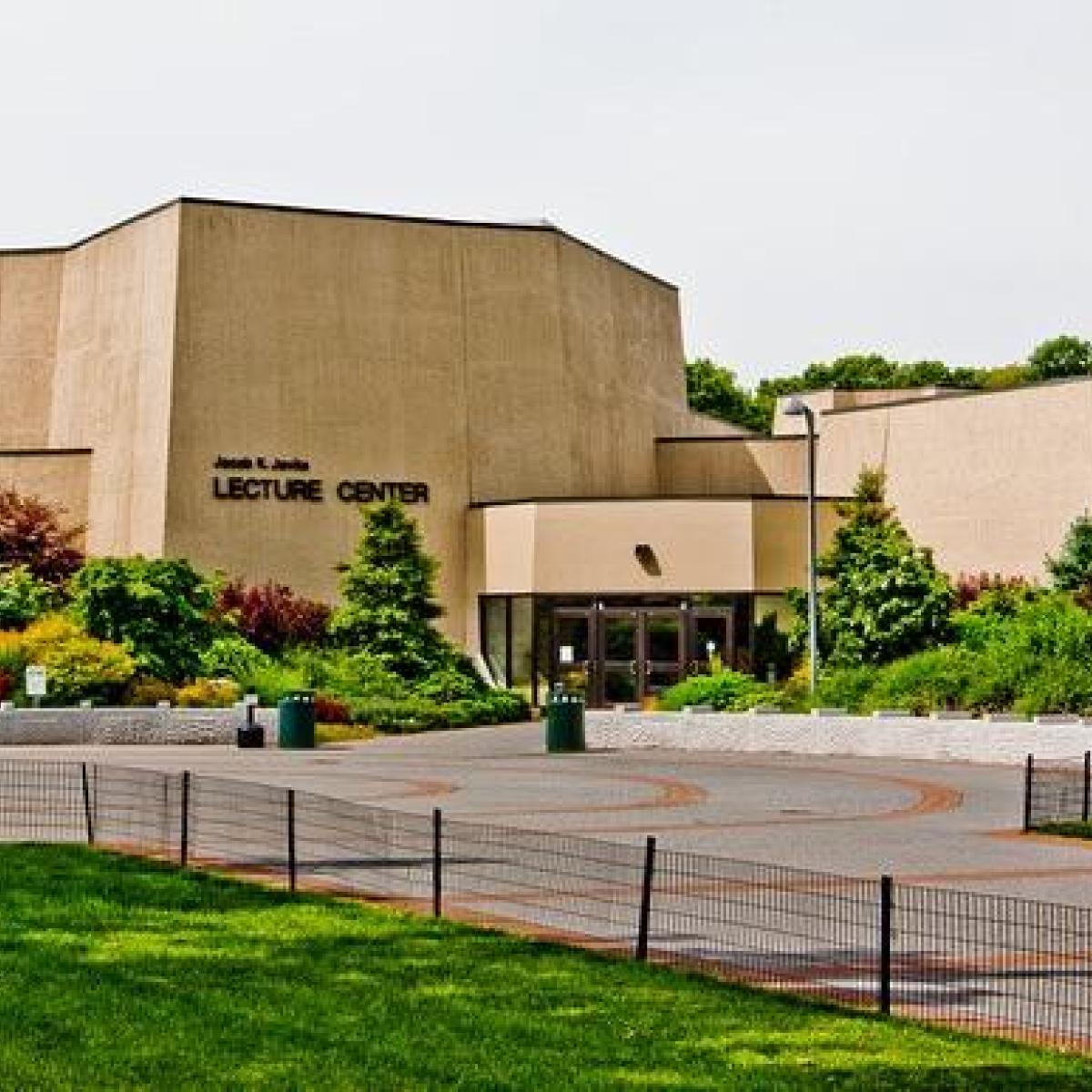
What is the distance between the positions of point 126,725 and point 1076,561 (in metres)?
24.2

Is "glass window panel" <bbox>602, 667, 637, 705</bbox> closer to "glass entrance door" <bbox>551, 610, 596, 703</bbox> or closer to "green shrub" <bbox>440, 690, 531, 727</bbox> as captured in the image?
"glass entrance door" <bbox>551, 610, 596, 703</bbox>

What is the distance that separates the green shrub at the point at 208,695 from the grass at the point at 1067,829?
2644cm

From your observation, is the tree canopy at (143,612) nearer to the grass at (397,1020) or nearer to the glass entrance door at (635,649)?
the glass entrance door at (635,649)

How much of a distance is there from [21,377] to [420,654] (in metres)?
17.8

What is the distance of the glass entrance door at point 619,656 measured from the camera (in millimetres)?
61469

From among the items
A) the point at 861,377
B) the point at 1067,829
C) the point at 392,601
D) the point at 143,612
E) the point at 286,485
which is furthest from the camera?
the point at 861,377

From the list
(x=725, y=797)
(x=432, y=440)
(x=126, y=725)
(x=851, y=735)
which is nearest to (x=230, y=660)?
(x=126, y=725)

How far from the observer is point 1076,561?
5697 cm

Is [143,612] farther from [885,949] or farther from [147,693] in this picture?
[885,949]

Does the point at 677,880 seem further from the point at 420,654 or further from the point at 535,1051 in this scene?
the point at 420,654

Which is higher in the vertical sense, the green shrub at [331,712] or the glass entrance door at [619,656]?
the glass entrance door at [619,656]

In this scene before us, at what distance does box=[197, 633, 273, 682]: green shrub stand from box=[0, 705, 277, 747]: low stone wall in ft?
14.4

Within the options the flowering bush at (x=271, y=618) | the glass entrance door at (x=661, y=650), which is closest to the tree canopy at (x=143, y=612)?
the flowering bush at (x=271, y=618)

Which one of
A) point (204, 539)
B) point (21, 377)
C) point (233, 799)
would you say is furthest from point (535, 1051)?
point (21, 377)
